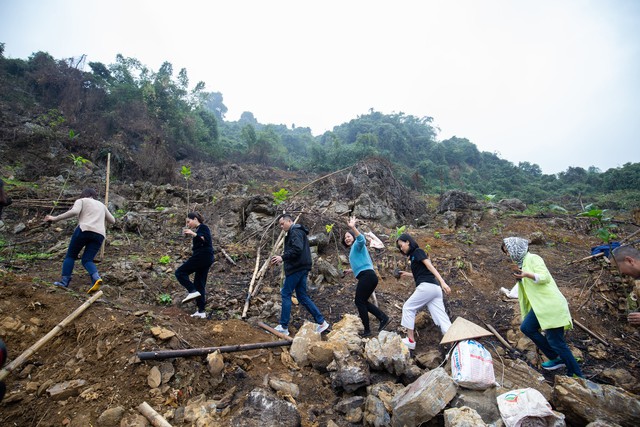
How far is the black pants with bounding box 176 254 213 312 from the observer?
13.4ft

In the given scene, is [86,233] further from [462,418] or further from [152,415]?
[462,418]

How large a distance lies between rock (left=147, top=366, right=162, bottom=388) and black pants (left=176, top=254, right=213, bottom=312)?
1550mm

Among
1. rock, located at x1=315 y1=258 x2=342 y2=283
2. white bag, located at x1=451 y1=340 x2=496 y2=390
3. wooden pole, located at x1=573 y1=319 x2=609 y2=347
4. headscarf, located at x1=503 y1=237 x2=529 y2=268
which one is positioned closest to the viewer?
white bag, located at x1=451 y1=340 x2=496 y2=390

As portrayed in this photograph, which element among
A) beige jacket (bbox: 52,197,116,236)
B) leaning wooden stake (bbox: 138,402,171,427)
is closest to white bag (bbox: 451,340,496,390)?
leaning wooden stake (bbox: 138,402,171,427)

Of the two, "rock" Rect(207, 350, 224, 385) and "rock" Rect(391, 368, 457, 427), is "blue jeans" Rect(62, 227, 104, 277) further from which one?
"rock" Rect(391, 368, 457, 427)

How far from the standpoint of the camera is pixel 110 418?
7.33 ft

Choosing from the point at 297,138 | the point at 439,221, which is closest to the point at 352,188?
the point at 439,221

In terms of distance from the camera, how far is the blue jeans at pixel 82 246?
390cm

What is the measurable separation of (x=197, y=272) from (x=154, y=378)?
173 centimetres

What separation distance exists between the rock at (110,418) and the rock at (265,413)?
87 centimetres

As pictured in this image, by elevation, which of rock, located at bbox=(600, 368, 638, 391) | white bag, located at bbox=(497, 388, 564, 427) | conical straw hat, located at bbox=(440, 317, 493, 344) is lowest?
rock, located at bbox=(600, 368, 638, 391)

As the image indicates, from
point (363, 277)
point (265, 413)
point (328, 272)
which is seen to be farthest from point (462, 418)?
point (328, 272)

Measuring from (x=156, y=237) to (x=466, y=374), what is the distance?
24.9 ft

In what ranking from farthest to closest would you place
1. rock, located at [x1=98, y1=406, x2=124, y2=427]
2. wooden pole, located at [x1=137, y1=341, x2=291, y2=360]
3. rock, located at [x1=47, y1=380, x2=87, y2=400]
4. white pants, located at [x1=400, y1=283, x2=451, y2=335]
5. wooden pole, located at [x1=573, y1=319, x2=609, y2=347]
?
wooden pole, located at [x1=573, y1=319, x2=609, y2=347], white pants, located at [x1=400, y1=283, x2=451, y2=335], wooden pole, located at [x1=137, y1=341, x2=291, y2=360], rock, located at [x1=47, y1=380, x2=87, y2=400], rock, located at [x1=98, y1=406, x2=124, y2=427]
